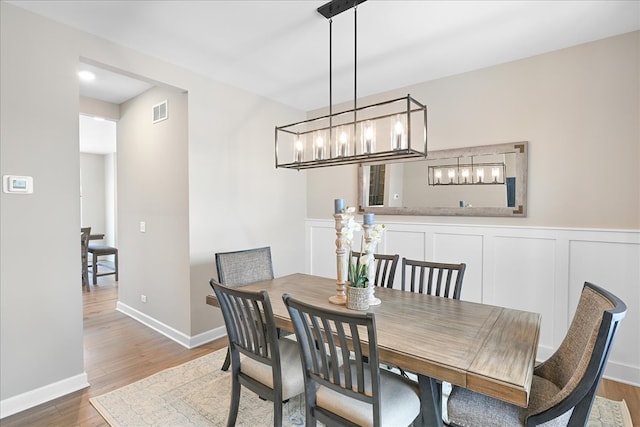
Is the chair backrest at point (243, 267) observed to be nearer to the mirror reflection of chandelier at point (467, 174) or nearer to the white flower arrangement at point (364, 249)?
the white flower arrangement at point (364, 249)

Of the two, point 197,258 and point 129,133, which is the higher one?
point 129,133

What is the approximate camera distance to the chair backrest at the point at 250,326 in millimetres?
1655

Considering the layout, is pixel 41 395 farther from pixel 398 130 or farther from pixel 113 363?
pixel 398 130

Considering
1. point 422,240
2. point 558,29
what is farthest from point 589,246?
point 558,29

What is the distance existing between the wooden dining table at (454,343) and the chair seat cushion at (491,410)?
107mm

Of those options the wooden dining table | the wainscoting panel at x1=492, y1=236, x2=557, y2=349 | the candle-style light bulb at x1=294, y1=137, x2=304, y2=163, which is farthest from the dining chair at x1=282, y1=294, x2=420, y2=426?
the wainscoting panel at x1=492, y1=236, x2=557, y2=349

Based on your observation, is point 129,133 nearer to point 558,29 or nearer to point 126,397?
point 126,397

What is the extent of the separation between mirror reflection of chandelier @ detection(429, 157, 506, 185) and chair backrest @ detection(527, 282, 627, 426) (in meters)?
1.67

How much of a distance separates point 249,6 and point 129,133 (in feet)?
8.60

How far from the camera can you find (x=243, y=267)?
2748 millimetres

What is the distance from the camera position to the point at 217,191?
3.47 metres

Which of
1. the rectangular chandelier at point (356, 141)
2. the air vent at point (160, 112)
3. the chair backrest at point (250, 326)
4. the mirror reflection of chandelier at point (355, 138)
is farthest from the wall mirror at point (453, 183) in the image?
the chair backrest at point (250, 326)

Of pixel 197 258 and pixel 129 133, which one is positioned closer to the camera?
pixel 197 258

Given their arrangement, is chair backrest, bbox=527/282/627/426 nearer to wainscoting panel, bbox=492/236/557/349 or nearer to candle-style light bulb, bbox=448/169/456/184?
wainscoting panel, bbox=492/236/557/349
